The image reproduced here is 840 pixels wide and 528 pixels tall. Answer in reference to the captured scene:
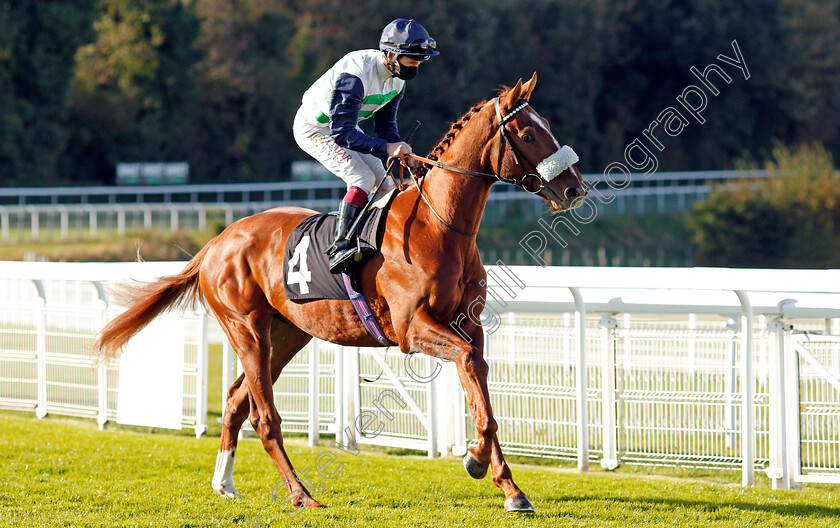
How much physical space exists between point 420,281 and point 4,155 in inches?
895

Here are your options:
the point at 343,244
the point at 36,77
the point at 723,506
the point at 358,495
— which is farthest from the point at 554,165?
the point at 36,77

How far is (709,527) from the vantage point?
13.6 feet

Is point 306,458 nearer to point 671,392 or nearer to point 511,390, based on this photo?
point 511,390

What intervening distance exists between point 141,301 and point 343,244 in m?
1.58

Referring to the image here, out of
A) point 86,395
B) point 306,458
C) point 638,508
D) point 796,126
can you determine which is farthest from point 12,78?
point 796,126

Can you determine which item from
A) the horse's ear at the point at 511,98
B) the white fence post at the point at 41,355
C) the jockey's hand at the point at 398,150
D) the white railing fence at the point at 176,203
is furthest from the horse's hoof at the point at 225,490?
the white railing fence at the point at 176,203

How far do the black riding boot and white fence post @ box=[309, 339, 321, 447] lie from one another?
2145 mm

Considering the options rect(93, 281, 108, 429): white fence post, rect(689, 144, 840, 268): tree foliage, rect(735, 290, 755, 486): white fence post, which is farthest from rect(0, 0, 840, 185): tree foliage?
rect(735, 290, 755, 486): white fence post

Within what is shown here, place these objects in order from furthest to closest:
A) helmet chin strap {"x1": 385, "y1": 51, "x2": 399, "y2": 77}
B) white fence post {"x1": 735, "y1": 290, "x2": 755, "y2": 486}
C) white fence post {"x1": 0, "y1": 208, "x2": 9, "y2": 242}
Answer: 1. white fence post {"x1": 0, "y1": 208, "x2": 9, "y2": 242}
2. white fence post {"x1": 735, "y1": 290, "x2": 755, "y2": 486}
3. helmet chin strap {"x1": 385, "y1": 51, "x2": 399, "y2": 77}

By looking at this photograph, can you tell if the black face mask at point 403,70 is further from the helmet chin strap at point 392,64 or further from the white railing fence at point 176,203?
the white railing fence at point 176,203

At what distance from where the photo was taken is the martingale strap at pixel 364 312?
460 cm

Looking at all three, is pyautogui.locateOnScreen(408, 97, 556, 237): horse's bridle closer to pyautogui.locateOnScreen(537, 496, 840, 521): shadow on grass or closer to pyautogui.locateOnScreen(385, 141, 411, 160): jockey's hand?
pyautogui.locateOnScreen(385, 141, 411, 160): jockey's hand

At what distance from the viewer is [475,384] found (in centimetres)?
408

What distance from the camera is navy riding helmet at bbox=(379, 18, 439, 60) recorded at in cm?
450
